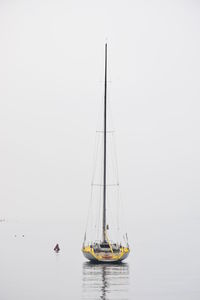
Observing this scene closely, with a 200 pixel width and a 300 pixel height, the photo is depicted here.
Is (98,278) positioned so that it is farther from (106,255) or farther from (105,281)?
(106,255)

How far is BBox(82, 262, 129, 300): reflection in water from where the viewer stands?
2525 inches

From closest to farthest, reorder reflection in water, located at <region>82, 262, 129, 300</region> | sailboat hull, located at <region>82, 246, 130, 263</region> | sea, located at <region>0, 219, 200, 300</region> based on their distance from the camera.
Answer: reflection in water, located at <region>82, 262, 129, 300</region>
sea, located at <region>0, 219, 200, 300</region>
sailboat hull, located at <region>82, 246, 130, 263</region>

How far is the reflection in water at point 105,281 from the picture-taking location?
64125mm

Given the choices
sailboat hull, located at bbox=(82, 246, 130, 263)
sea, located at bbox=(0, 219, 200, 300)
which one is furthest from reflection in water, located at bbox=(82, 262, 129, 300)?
sailboat hull, located at bbox=(82, 246, 130, 263)

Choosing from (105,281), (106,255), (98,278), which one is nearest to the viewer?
(105,281)

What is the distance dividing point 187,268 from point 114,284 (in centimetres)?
1989

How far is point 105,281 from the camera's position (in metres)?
72.1

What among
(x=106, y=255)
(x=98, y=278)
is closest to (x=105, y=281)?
(x=98, y=278)

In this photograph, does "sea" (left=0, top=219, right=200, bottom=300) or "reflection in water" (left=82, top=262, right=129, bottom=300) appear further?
"sea" (left=0, top=219, right=200, bottom=300)

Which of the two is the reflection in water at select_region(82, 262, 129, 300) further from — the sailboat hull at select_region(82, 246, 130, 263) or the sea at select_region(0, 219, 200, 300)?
the sailboat hull at select_region(82, 246, 130, 263)

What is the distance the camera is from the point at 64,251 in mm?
119312

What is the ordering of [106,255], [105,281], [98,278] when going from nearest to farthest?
[105,281], [98,278], [106,255]

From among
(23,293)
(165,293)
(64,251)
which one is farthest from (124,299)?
(64,251)

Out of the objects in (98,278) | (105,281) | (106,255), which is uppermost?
(106,255)
